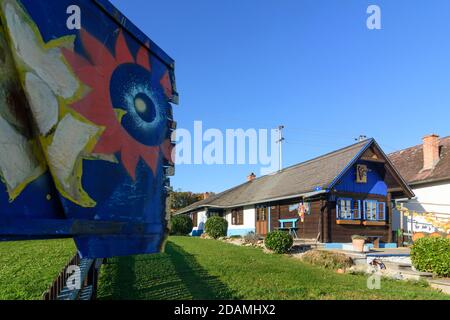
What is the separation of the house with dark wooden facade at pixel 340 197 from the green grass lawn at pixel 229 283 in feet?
23.9

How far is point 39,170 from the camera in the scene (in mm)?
2295

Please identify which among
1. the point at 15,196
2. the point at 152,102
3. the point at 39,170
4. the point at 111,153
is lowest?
the point at 15,196

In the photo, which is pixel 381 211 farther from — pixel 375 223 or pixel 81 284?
pixel 81 284

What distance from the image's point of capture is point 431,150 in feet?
80.5

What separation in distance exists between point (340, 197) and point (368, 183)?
236 centimetres

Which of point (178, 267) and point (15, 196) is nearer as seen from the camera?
point (15, 196)

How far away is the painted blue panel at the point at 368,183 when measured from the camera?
18.9 meters

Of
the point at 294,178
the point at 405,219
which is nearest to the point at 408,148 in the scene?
the point at 405,219

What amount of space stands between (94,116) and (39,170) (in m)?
0.56

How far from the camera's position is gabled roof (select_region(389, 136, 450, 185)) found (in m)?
22.9

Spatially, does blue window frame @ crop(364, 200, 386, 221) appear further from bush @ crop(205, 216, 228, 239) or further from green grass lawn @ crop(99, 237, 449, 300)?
bush @ crop(205, 216, 228, 239)

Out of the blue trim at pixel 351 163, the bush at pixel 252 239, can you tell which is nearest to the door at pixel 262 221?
the bush at pixel 252 239

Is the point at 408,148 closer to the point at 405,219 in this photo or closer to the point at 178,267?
the point at 405,219
